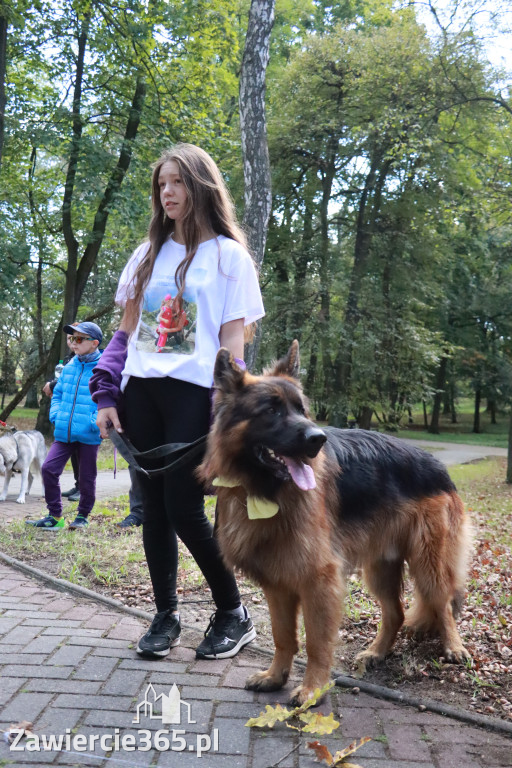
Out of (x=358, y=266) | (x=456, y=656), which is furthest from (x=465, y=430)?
(x=456, y=656)

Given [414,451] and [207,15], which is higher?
[207,15]

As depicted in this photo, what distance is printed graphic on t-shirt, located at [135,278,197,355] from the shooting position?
315 cm

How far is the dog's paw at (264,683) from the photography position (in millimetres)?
3035

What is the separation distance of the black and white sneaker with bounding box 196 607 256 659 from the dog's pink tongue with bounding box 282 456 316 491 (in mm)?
1215

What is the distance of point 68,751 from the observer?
94.3 inches

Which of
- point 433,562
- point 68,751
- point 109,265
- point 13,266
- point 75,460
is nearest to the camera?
point 68,751

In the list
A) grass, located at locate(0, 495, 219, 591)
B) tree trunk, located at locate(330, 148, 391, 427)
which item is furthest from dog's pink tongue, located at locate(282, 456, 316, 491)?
tree trunk, located at locate(330, 148, 391, 427)

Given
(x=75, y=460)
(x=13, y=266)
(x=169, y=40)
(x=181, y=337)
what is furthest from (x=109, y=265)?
(x=181, y=337)

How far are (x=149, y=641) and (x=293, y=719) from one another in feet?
3.22

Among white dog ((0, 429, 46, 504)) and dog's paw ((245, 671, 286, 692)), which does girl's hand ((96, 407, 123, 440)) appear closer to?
dog's paw ((245, 671, 286, 692))

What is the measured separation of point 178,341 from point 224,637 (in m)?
1.67

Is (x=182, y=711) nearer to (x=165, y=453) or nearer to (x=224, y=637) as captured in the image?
(x=224, y=637)

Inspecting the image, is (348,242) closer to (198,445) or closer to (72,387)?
(72,387)

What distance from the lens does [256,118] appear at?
283 inches
